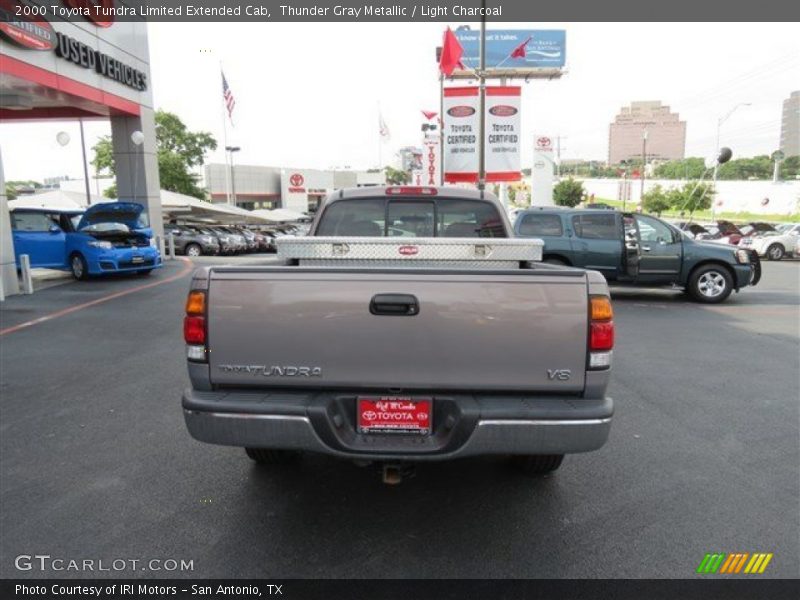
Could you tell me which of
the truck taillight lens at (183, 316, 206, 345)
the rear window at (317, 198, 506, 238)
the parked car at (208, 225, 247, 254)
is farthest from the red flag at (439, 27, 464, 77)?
the truck taillight lens at (183, 316, 206, 345)

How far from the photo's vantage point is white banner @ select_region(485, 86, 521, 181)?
16609 millimetres

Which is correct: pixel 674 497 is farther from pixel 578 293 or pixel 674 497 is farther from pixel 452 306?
pixel 452 306

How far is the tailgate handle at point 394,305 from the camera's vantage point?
275cm

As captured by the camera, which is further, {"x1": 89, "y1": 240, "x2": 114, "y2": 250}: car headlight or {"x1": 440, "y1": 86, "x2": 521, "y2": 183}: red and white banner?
{"x1": 440, "y1": 86, "x2": 521, "y2": 183}: red and white banner

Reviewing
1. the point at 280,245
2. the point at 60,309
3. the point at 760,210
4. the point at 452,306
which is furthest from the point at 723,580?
the point at 760,210

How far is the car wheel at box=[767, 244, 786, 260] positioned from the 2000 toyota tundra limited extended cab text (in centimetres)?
2647

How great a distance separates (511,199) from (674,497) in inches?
4695

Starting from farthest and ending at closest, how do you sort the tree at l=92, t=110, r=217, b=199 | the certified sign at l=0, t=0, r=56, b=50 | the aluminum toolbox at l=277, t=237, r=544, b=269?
1. the tree at l=92, t=110, r=217, b=199
2. the certified sign at l=0, t=0, r=56, b=50
3. the aluminum toolbox at l=277, t=237, r=544, b=269

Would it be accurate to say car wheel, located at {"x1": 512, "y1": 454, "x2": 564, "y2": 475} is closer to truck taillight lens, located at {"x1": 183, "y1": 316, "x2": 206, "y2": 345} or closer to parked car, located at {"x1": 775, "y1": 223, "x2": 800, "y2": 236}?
truck taillight lens, located at {"x1": 183, "y1": 316, "x2": 206, "y2": 345}

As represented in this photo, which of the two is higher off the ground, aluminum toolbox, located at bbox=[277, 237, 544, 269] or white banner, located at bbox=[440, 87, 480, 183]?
white banner, located at bbox=[440, 87, 480, 183]

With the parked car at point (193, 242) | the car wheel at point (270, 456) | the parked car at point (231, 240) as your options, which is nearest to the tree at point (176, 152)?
the parked car at point (231, 240)

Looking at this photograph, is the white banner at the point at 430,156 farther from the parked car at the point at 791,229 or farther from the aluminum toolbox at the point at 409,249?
the aluminum toolbox at the point at 409,249
